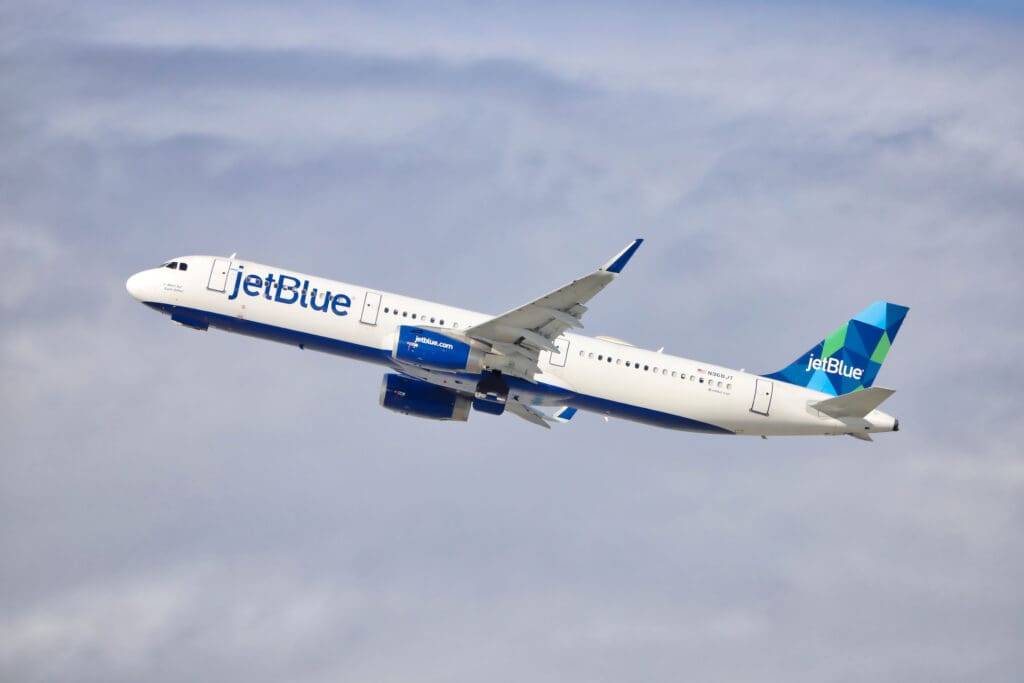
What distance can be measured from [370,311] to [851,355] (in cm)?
2656

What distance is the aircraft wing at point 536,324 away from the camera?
63062mm

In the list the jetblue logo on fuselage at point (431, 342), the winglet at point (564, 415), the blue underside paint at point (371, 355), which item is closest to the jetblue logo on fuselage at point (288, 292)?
the blue underside paint at point (371, 355)

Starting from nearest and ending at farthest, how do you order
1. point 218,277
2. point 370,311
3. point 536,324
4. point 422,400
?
point 536,324 → point 370,311 → point 218,277 → point 422,400

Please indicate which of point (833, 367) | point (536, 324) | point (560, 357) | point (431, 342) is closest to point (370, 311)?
point (431, 342)

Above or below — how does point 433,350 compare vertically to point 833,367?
below

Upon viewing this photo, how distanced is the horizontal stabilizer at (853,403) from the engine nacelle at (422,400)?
18.8m

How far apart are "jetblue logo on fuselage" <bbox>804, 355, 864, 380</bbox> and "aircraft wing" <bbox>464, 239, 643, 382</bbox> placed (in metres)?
15.5

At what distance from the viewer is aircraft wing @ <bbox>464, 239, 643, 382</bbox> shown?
63.1 meters

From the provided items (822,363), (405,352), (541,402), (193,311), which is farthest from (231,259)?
(822,363)

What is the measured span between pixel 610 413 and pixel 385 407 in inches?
491

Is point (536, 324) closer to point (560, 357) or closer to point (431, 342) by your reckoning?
point (560, 357)

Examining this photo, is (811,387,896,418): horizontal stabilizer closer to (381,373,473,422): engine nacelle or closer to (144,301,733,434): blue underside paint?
(144,301,733,434): blue underside paint

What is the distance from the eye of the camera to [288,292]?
233 feet

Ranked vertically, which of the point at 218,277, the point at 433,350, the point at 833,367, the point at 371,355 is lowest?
the point at 371,355
